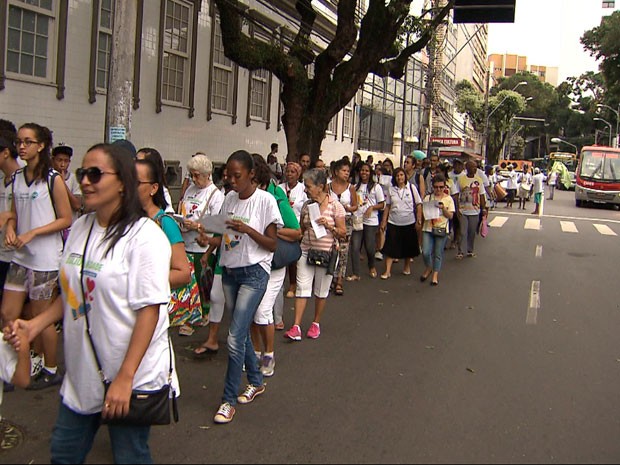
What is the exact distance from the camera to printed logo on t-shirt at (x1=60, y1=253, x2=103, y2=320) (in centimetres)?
266

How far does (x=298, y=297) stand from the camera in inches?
263

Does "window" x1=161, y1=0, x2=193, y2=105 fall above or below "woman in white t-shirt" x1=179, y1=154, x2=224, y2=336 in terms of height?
above

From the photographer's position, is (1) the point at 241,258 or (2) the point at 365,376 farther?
(2) the point at 365,376

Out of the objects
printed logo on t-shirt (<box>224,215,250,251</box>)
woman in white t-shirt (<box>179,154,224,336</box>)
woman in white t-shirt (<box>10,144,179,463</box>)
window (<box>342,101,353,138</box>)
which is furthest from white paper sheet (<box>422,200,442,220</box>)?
window (<box>342,101,353,138</box>)

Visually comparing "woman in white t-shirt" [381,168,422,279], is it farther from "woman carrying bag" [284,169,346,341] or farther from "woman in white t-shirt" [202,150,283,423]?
"woman in white t-shirt" [202,150,283,423]

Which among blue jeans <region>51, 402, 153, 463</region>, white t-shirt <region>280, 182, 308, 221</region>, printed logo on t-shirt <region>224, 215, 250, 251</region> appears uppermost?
white t-shirt <region>280, 182, 308, 221</region>

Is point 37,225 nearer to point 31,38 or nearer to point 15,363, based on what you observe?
point 15,363

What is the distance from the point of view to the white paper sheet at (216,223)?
177 inches

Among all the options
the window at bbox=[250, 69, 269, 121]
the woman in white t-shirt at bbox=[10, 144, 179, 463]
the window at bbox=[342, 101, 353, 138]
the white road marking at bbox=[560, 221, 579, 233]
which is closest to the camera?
the woman in white t-shirt at bbox=[10, 144, 179, 463]

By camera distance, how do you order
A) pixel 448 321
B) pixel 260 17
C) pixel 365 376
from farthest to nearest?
pixel 260 17 → pixel 448 321 → pixel 365 376

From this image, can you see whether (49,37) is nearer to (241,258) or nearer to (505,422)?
(241,258)

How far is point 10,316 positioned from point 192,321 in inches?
78.0

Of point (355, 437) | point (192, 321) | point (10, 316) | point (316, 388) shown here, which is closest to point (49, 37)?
point (192, 321)

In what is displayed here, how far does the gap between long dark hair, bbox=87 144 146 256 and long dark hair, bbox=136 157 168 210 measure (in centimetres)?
102
